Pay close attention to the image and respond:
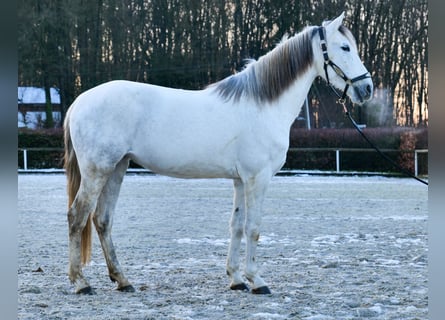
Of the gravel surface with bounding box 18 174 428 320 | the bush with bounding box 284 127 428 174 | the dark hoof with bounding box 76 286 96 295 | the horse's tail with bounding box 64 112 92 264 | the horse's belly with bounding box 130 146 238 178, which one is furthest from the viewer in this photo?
the bush with bounding box 284 127 428 174

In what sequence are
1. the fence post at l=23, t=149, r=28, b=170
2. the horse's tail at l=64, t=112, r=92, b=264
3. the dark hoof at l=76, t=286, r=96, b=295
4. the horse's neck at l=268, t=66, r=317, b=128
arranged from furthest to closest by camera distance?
the fence post at l=23, t=149, r=28, b=170, the horse's neck at l=268, t=66, r=317, b=128, the horse's tail at l=64, t=112, r=92, b=264, the dark hoof at l=76, t=286, r=96, b=295

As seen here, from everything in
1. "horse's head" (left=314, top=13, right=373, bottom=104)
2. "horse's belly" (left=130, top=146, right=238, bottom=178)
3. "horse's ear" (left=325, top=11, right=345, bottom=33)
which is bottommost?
"horse's belly" (left=130, top=146, right=238, bottom=178)

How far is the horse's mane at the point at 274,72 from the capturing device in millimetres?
3944

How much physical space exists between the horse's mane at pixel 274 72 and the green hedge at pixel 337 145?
13.5 m

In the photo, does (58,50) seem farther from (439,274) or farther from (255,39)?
(439,274)

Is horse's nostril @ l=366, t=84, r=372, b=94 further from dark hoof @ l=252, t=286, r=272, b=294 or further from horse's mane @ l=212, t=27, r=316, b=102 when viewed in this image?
dark hoof @ l=252, t=286, r=272, b=294

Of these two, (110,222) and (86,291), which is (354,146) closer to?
(110,222)

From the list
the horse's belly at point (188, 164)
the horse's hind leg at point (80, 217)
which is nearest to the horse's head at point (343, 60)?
the horse's belly at point (188, 164)

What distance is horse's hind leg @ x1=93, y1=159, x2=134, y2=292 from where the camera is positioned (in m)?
3.76

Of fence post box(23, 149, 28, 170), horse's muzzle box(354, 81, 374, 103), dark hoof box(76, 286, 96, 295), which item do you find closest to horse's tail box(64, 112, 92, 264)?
dark hoof box(76, 286, 96, 295)

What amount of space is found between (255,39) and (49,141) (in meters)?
8.33

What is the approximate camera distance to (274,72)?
156 inches

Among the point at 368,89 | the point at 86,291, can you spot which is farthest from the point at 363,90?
the point at 86,291

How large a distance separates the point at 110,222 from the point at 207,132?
915 mm
